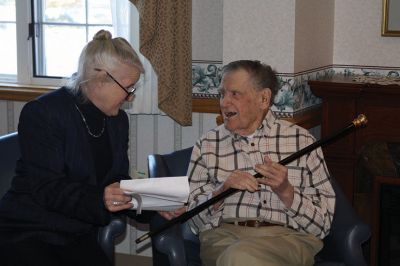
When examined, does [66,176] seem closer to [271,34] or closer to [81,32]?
[271,34]

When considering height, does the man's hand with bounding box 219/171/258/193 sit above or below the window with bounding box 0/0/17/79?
below

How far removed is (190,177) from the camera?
2.76 m

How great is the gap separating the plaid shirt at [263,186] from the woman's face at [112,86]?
1.24 ft

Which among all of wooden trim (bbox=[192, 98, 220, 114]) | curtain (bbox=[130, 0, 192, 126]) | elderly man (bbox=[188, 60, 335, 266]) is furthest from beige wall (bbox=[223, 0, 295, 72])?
elderly man (bbox=[188, 60, 335, 266])

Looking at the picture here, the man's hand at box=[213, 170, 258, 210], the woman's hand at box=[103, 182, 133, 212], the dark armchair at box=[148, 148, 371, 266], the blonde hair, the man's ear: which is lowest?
the dark armchair at box=[148, 148, 371, 266]

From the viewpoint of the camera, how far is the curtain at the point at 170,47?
331 centimetres

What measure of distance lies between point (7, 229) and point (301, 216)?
1.01m

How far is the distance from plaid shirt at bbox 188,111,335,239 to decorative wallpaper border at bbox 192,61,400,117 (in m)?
0.44

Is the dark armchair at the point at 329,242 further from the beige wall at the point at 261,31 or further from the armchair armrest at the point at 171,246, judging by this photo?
the beige wall at the point at 261,31

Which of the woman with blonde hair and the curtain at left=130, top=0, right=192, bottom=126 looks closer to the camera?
the woman with blonde hair

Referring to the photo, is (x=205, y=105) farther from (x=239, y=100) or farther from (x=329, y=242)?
(x=329, y=242)

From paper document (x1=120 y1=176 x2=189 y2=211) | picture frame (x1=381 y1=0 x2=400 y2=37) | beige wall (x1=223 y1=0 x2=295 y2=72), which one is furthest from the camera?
picture frame (x1=381 y1=0 x2=400 y2=37)

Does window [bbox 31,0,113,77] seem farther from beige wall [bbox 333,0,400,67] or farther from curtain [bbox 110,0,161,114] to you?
beige wall [bbox 333,0,400,67]

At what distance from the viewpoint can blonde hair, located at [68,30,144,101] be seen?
2.54 m
